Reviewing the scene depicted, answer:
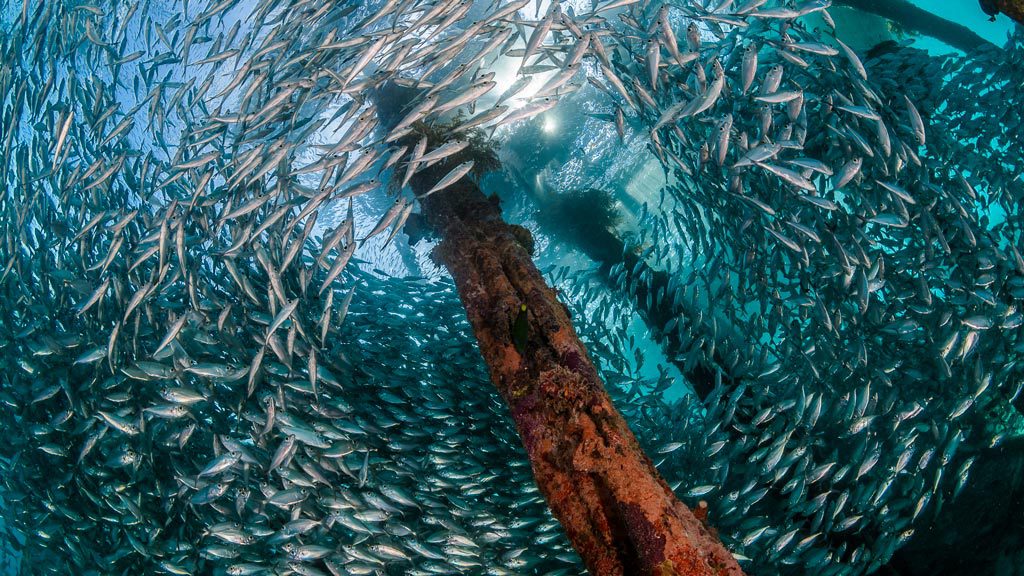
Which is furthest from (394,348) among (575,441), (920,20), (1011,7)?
(920,20)

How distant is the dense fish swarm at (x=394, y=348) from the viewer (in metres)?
4.87

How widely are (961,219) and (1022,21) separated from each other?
7.91ft

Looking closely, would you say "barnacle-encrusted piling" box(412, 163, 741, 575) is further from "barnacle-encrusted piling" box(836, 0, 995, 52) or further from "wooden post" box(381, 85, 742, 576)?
"barnacle-encrusted piling" box(836, 0, 995, 52)

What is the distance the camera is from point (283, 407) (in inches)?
198

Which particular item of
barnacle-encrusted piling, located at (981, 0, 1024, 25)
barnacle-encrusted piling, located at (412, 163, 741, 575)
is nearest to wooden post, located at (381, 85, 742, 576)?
barnacle-encrusted piling, located at (412, 163, 741, 575)

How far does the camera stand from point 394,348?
778 centimetres

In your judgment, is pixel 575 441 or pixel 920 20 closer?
pixel 575 441

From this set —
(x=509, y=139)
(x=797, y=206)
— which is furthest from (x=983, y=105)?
(x=509, y=139)

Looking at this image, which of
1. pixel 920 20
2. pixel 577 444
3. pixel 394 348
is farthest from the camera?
pixel 920 20

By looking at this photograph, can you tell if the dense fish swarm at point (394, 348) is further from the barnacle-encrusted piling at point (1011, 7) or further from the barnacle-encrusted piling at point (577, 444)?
the barnacle-encrusted piling at point (577, 444)

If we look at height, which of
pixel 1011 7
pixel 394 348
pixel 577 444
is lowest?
pixel 577 444

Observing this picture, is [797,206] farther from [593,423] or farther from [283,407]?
[283,407]

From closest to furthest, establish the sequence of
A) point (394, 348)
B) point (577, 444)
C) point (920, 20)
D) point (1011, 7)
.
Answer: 1. point (577, 444)
2. point (1011, 7)
3. point (394, 348)
4. point (920, 20)

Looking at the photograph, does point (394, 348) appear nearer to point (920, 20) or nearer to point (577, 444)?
point (577, 444)
